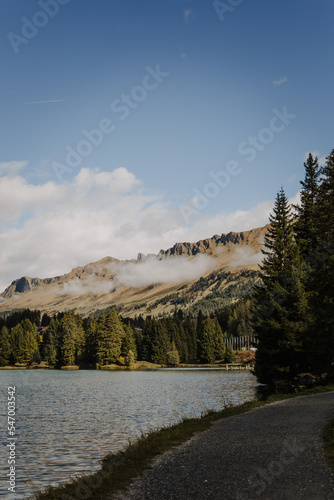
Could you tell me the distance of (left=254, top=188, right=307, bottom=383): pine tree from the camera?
4544cm

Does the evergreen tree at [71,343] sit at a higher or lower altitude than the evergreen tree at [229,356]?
higher

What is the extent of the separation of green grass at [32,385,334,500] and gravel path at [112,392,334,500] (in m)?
0.56

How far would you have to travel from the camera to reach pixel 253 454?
55.4 feet

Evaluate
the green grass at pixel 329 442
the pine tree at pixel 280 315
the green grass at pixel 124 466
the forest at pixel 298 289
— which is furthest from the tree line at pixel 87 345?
the green grass at pixel 329 442

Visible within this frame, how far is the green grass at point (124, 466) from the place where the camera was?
1352 cm

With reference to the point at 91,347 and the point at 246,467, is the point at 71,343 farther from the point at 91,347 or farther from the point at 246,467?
the point at 246,467

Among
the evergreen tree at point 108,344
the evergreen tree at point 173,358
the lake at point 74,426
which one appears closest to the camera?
the lake at point 74,426

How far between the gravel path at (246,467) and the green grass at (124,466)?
1.82 feet

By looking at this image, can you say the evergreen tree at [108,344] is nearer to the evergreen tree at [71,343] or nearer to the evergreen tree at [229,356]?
the evergreen tree at [71,343]

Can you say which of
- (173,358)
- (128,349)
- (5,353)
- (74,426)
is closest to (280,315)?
(74,426)

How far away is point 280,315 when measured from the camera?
46.4m

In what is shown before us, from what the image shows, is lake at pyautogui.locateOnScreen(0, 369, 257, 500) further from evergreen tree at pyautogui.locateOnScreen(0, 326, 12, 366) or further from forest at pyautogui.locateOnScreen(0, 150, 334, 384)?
evergreen tree at pyautogui.locateOnScreen(0, 326, 12, 366)
